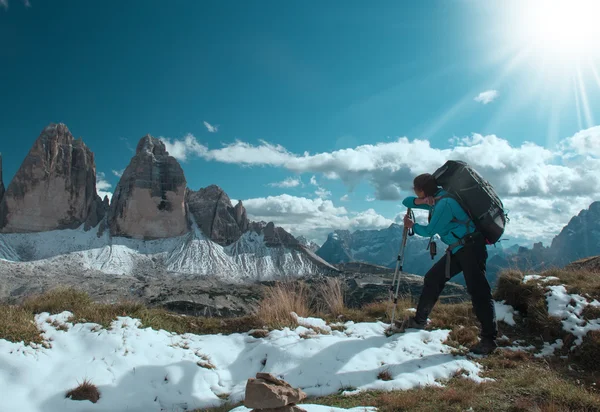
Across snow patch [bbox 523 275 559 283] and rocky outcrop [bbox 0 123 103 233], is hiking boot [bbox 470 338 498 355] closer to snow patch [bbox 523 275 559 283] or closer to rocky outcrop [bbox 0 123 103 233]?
snow patch [bbox 523 275 559 283]

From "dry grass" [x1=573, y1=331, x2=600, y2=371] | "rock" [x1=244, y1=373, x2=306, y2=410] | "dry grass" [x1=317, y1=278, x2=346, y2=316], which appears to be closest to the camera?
"rock" [x1=244, y1=373, x2=306, y2=410]

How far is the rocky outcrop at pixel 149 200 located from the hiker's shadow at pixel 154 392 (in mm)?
188936

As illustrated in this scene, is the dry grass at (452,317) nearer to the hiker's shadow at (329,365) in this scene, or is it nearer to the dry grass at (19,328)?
the hiker's shadow at (329,365)

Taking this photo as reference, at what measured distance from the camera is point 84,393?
462 centimetres

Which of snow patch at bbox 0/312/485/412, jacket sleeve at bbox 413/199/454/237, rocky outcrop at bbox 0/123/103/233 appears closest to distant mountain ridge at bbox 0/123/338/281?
rocky outcrop at bbox 0/123/103/233

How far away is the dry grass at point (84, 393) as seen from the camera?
4.57m

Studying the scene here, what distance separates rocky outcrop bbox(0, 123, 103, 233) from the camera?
6122 inches

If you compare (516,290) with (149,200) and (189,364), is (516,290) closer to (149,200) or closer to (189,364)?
(189,364)

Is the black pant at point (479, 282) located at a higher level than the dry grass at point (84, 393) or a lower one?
higher

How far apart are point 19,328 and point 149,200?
189796 mm

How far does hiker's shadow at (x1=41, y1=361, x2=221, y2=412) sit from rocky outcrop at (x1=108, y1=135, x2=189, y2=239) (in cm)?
18894

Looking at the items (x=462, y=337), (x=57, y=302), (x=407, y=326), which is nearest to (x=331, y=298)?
(x=407, y=326)

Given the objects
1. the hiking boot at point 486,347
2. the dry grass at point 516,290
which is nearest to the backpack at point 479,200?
the hiking boot at point 486,347

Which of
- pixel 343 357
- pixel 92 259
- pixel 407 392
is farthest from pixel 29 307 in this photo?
pixel 92 259
